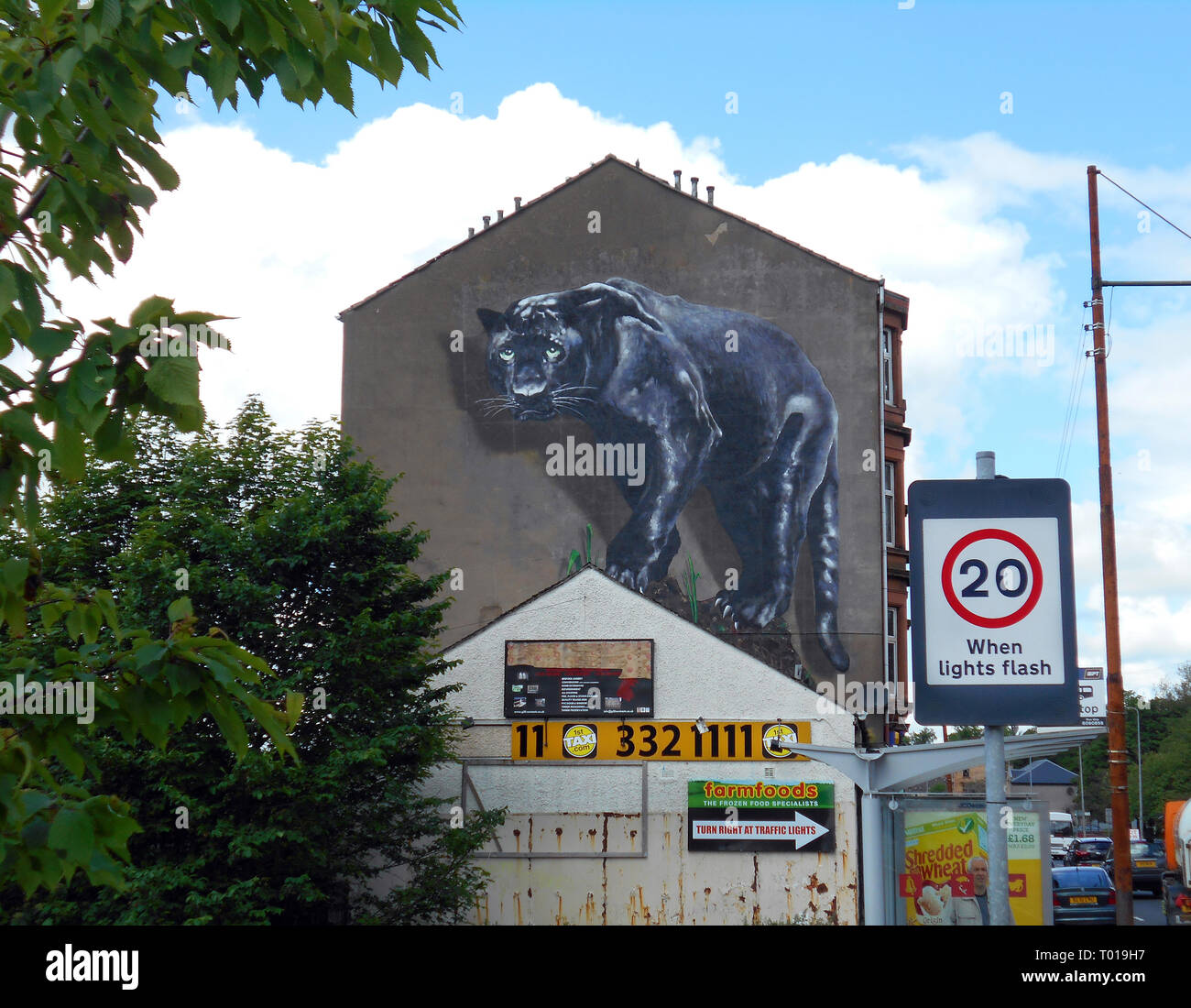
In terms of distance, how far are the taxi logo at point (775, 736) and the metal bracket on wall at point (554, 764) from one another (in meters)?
2.17

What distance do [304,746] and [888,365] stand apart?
21.5 m

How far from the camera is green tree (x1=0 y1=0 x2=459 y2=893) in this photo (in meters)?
3.16

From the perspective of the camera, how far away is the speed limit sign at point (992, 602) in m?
6.40

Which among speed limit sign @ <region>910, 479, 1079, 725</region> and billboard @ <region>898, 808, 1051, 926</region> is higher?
speed limit sign @ <region>910, 479, 1079, 725</region>

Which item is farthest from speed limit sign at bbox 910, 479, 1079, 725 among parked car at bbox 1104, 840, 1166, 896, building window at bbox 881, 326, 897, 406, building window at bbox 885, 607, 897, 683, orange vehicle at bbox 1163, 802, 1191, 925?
parked car at bbox 1104, 840, 1166, 896

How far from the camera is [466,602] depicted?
31.2 meters

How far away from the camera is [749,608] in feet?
101

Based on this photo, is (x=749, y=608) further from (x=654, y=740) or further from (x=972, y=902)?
(x=972, y=902)

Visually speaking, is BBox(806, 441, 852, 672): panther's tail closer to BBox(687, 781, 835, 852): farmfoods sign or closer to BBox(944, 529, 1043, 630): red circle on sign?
BBox(687, 781, 835, 852): farmfoods sign

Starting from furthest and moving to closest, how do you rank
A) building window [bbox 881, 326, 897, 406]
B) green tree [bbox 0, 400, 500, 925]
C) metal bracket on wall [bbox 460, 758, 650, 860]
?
1. building window [bbox 881, 326, 897, 406]
2. metal bracket on wall [bbox 460, 758, 650, 860]
3. green tree [bbox 0, 400, 500, 925]

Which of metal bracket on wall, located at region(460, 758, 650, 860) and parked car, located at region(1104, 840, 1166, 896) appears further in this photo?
parked car, located at region(1104, 840, 1166, 896)

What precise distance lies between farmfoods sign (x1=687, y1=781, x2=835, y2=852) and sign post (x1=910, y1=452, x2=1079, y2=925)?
50.4 ft
